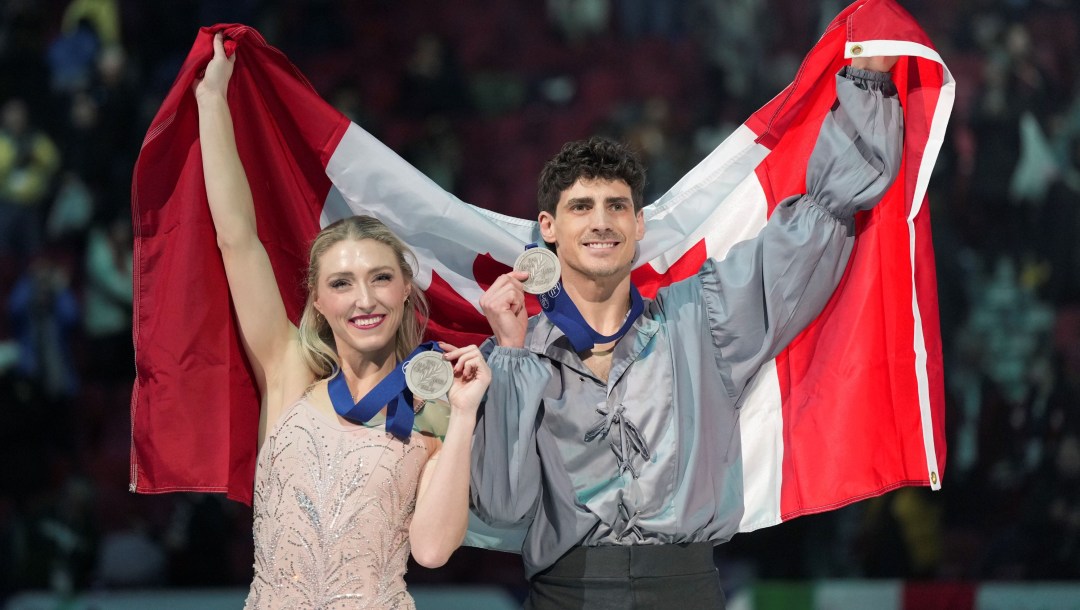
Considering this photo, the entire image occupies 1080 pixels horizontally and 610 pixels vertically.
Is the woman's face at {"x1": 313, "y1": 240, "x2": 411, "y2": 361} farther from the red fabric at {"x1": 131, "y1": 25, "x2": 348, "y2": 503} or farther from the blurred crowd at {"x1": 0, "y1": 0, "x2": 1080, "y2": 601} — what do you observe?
the blurred crowd at {"x1": 0, "y1": 0, "x2": 1080, "y2": 601}

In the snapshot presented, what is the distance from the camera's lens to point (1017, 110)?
5.38m

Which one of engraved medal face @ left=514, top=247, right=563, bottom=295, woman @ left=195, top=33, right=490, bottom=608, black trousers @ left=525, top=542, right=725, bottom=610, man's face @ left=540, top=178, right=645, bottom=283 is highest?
man's face @ left=540, top=178, right=645, bottom=283

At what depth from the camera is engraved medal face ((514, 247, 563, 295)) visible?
2.47 metres

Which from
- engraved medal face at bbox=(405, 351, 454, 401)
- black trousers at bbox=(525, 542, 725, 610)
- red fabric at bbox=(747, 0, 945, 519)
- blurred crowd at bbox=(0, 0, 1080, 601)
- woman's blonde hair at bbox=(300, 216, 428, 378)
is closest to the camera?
engraved medal face at bbox=(405, 351, 454, 401)

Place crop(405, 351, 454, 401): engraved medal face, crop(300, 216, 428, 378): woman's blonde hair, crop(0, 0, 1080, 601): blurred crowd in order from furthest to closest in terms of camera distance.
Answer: crop(0, 0, 1080, 601): blurred crowd
crop(300, 216, 428, 378): woman's blonde hair
crop(405, 351, 454, 401): engraved medal face

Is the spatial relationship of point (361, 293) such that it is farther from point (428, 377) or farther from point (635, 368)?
point (635, 368)

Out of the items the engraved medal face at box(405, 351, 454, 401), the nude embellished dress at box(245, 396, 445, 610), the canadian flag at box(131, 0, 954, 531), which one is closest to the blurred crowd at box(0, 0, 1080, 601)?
the canadian flag at box(131, 0, 954, 531)

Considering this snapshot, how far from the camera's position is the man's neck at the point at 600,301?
2.59 metres

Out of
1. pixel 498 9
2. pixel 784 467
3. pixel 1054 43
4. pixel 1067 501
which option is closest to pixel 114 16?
pixel 498 9

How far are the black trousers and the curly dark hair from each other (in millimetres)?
789

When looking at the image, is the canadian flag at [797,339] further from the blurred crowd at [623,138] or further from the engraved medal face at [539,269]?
the blurred crowd at [623,138]

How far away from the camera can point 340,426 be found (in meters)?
2.45

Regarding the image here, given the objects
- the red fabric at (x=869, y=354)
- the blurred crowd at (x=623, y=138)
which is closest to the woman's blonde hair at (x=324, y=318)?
the red fabric at (x=869, y=354)

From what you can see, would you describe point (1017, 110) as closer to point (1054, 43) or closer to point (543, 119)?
point (1054, 43)
